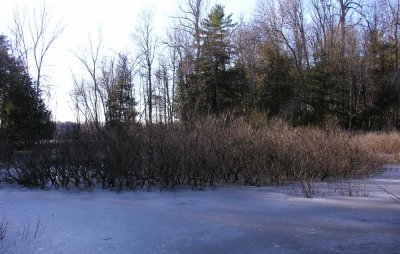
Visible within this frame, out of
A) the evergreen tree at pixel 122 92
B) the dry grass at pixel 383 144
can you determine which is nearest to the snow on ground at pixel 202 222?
the dry grass at pixel 383 144

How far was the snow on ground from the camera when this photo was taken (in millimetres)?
6227

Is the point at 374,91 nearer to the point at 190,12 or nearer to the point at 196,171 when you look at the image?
the point at 190,12

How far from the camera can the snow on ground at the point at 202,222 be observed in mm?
6227

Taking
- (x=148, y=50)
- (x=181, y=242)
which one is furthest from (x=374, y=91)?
(x=181, y=242)

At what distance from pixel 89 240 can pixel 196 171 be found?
17.4ft

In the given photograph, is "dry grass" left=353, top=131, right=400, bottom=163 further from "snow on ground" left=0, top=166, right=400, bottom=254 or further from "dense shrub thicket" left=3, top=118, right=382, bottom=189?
"snow on ground" left=0, top=166, right=400, bottom=254

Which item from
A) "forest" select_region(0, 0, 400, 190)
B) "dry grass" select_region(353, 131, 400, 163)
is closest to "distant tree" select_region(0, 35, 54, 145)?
"forest" select_region(0, 0, 400, 190)

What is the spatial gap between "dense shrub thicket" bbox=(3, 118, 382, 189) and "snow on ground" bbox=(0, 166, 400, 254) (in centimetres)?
77

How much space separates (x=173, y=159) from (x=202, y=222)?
153 inches

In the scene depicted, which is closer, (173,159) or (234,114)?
(173,159)

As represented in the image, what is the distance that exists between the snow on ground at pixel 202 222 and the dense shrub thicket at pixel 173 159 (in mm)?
772

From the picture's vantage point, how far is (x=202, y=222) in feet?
25.1

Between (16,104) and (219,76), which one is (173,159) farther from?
(219,76)

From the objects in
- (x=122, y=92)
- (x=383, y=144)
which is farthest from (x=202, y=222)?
(x=122, y=92)
